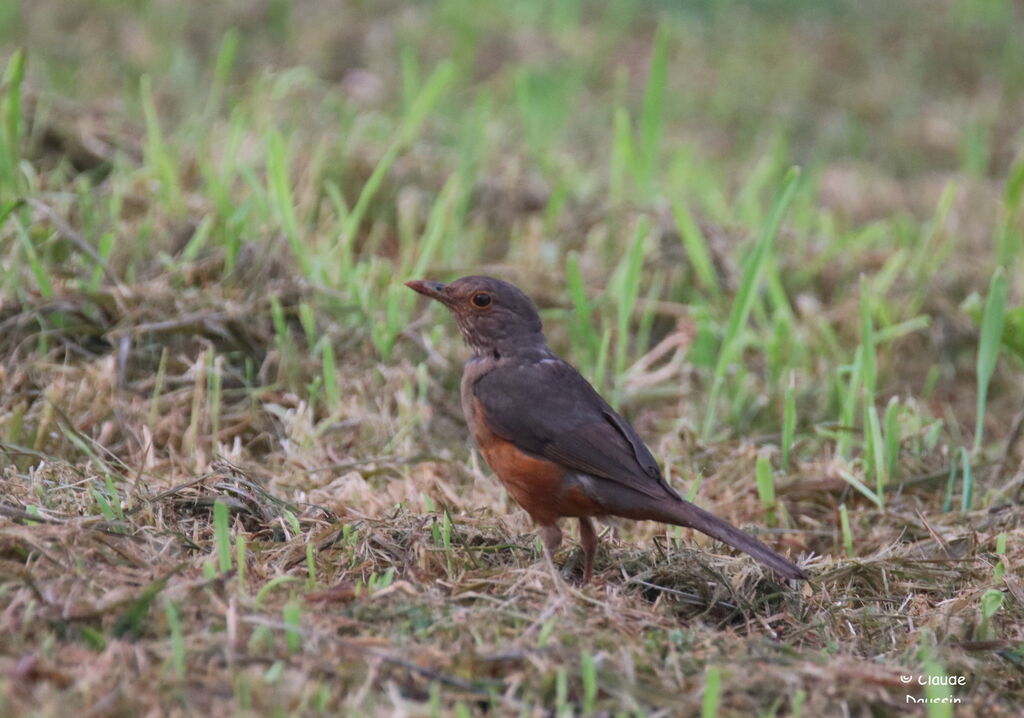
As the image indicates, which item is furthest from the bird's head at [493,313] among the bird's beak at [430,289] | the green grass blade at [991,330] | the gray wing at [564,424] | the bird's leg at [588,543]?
the green grass blade at [991,330]

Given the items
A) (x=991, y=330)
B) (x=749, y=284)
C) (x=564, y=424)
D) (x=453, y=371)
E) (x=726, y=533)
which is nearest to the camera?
(x=726, y=533)

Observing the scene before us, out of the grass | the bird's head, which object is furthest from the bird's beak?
the grass

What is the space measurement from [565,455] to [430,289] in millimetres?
875

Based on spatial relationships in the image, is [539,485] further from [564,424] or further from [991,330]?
[991,330]

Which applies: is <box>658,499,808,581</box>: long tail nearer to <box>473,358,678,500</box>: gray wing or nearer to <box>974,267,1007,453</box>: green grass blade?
<box>473,358,678,500</box>: gray wing

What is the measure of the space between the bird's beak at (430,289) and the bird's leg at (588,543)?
1003 mm

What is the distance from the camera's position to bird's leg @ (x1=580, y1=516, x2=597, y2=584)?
3655 millimetres

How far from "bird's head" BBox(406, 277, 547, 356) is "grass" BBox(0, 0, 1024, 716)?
46cm

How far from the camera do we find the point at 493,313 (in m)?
4.34

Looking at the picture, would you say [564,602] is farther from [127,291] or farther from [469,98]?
[469,98]

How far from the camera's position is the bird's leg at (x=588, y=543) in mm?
3655

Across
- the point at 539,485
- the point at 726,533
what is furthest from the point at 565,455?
Result: the point at 726,533

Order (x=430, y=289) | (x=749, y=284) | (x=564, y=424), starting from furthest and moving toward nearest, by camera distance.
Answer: (x=749, y=284), (x=430, y=289), (x=564, y=424)

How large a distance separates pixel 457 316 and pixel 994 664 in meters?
2.05
